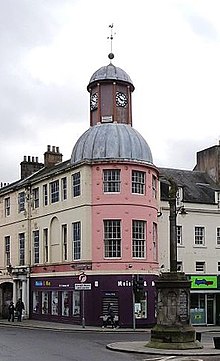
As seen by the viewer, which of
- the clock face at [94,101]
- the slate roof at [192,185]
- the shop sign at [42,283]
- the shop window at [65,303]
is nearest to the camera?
the shop window at [65,303]

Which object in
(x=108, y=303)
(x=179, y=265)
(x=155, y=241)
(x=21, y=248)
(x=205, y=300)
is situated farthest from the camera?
(x=21, y=248)

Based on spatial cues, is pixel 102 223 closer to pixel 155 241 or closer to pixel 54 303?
pixel 155 241

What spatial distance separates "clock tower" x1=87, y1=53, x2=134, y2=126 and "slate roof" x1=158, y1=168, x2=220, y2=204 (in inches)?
255

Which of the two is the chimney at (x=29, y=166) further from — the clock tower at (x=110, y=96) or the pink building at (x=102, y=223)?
the clock tower at (x=110, y=96)

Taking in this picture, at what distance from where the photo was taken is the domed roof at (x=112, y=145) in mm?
44125

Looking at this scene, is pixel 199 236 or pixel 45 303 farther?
pixel 199 236

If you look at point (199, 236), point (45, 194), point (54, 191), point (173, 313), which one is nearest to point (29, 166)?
point (45, 194)

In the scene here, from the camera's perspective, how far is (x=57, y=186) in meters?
47.8

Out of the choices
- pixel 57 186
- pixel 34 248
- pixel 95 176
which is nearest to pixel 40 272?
pixel 34 248

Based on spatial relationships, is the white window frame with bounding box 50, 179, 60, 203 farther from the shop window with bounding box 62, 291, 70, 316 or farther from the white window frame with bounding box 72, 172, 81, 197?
the shop window with bounding box 62, 291, 70, 316

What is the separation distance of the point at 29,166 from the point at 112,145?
58.9ft

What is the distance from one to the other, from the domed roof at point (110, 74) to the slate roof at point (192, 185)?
7.93 meters

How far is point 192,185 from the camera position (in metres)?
54.4

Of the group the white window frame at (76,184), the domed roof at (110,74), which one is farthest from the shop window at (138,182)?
the domed roof at (110,74)
